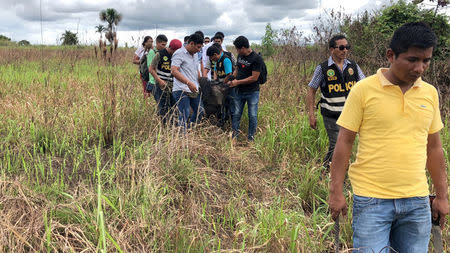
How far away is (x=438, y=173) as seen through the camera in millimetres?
1591

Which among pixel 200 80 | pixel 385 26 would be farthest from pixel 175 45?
pixel 385 26

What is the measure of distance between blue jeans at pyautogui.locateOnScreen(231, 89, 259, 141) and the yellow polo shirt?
10.2 ft

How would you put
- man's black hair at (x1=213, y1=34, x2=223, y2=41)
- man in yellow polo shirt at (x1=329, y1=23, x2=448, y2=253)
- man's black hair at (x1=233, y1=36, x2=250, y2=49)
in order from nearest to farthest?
1. man in yellow polo shirt at (x1=329, y1=23, x2=448, y2=253)
2. man's black hair at (x1=233, y1=36, x2=250, y2=49)
3. man's black hair at (x1=213, y1=34, x2=223, y2=41)

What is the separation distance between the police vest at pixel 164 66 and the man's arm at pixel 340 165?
380cm

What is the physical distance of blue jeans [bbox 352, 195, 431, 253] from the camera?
57.8 inches

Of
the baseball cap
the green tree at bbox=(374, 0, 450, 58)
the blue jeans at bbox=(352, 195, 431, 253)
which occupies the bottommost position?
the blue jeans at bbox=(352, 195, 431, 253)

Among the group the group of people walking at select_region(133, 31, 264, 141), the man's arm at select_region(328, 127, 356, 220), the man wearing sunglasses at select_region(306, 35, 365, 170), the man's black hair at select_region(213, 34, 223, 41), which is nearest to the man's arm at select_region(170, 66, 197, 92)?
the group of people walking at select_region(133, 31, 264, 141)

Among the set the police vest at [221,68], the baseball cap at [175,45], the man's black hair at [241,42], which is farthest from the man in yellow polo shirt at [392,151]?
the baseball cap at [175,45]

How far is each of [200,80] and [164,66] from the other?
0.59m

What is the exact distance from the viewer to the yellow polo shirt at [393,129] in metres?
1.45

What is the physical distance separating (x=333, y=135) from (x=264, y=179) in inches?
32.7

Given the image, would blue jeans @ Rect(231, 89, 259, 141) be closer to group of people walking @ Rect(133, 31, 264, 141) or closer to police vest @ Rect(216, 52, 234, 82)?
group of people walking @ Rect(133, 31, 264, 141)

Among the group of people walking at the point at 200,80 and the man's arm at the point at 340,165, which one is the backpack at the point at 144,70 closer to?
the group of people walking at the point at 200,80

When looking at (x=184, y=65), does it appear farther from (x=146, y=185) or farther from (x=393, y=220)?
(x=393, y=220)
